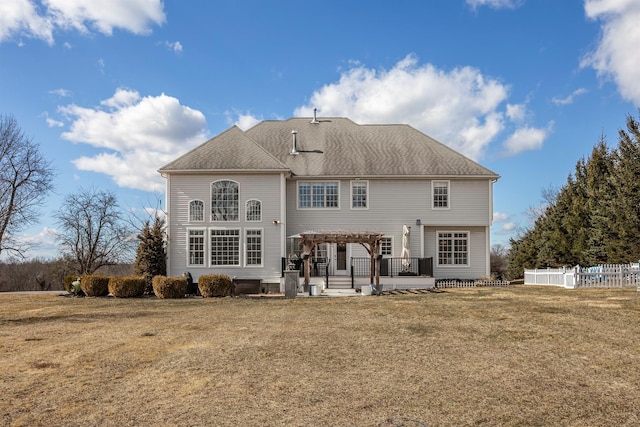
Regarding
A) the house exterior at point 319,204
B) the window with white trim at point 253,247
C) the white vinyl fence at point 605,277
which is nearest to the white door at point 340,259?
the house exterior at point 319,204

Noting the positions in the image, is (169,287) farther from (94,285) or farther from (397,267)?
(397,267)

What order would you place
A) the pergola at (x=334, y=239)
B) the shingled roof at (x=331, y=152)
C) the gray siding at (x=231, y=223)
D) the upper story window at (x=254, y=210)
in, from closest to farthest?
1. the pergola at (x=334, y=239)
2. the gray siding at (x=231, y=223)
3. the upper story window at (x=254, y=210)
4. the shingled roof at (x=331, y=152)

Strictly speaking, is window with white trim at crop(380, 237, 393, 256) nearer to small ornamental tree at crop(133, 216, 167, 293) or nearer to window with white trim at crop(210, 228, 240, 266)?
window with white trim at crop(210, 228, 240, 266)

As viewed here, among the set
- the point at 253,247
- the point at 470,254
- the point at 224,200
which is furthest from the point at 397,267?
the point at 224,200

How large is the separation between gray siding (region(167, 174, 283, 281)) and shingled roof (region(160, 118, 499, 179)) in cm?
71

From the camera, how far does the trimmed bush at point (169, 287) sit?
2017cm

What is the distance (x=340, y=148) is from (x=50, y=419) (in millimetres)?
23249

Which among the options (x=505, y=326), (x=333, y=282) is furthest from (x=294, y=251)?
(x=505, y=326)

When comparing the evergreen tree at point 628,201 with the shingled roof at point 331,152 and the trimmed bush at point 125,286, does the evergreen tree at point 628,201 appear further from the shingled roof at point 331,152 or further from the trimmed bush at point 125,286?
the trimmed bush at point 125,286

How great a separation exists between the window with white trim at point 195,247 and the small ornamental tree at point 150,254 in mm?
1307

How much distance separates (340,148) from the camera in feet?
90.7

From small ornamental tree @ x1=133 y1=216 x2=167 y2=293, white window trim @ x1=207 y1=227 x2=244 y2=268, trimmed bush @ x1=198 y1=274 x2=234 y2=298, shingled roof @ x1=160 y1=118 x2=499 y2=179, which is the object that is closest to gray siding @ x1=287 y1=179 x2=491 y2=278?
shingled roof @ x1=160 y1=118 x2=499 y2=179

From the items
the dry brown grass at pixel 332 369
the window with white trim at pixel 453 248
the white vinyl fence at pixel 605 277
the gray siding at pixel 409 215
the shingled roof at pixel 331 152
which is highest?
the shingled roof at pixel 331 152

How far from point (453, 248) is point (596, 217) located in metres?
8.80
